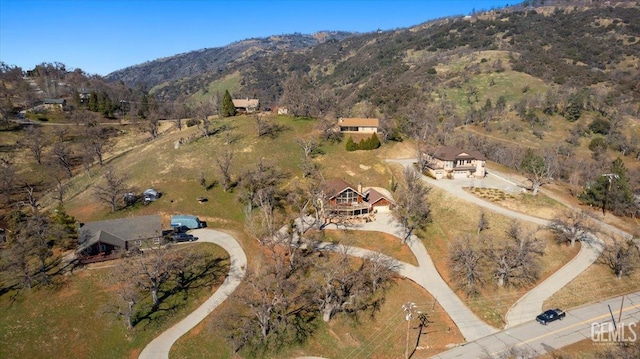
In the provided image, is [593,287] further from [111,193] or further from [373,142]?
→ [111,193]

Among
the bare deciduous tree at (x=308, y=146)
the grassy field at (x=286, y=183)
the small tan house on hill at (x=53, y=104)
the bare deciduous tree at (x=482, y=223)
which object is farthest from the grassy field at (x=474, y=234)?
the small tan house on hill at (x=53, y=104)

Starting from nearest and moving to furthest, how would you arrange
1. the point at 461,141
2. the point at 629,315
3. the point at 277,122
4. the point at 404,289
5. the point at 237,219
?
the point at 629,315, the point at 404,289, the point at 237,219, the point at 277,122, the point at 461,141

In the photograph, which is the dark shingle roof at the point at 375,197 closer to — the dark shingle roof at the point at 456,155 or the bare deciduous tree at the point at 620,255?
the dark shingle roof at the point at 456,155

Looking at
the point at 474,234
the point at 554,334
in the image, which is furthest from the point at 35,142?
the point at 554,334

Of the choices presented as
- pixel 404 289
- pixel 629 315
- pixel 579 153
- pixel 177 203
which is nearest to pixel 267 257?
pixel 404 289

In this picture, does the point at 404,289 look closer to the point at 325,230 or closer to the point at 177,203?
the point at 325,230
